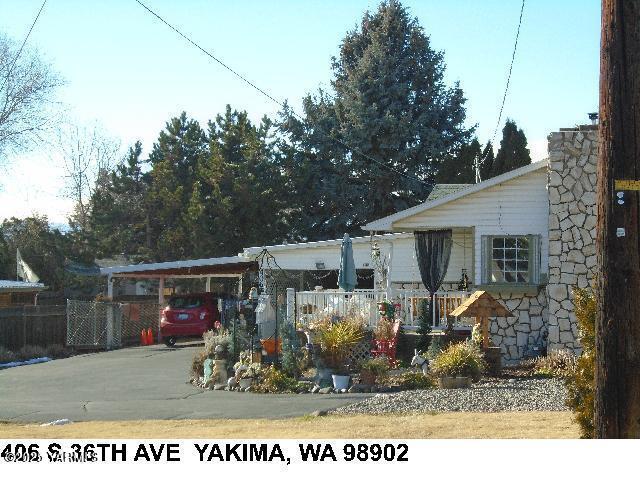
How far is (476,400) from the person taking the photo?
45.7 ft

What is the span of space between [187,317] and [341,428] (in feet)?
63.6

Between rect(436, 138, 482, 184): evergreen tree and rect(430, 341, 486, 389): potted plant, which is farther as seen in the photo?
rect(436, 138, 482, 184): evergreen tree

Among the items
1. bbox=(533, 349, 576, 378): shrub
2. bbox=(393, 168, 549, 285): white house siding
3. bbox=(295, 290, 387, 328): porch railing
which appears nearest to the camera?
bbox=(533, 349, 576, 378): shrub

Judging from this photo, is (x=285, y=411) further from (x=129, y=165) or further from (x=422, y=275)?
(x=129, y=165)

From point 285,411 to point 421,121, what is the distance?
28.1 m

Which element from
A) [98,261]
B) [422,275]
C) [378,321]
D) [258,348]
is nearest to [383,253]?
[422,275]

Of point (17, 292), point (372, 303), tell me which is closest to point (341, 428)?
point (372, 303)

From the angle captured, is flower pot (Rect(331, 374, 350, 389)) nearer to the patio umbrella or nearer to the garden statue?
the garden statue

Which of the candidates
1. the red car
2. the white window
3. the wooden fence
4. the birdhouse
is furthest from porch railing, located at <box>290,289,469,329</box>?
the wooden fence

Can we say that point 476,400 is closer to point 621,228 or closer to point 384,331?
point 384,331

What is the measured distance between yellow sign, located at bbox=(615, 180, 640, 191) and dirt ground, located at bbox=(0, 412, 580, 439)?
3318mm

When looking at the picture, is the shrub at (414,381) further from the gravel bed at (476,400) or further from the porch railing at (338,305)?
the porch railing at (338,305)

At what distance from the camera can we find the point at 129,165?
46.4 m

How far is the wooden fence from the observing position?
29.2m
